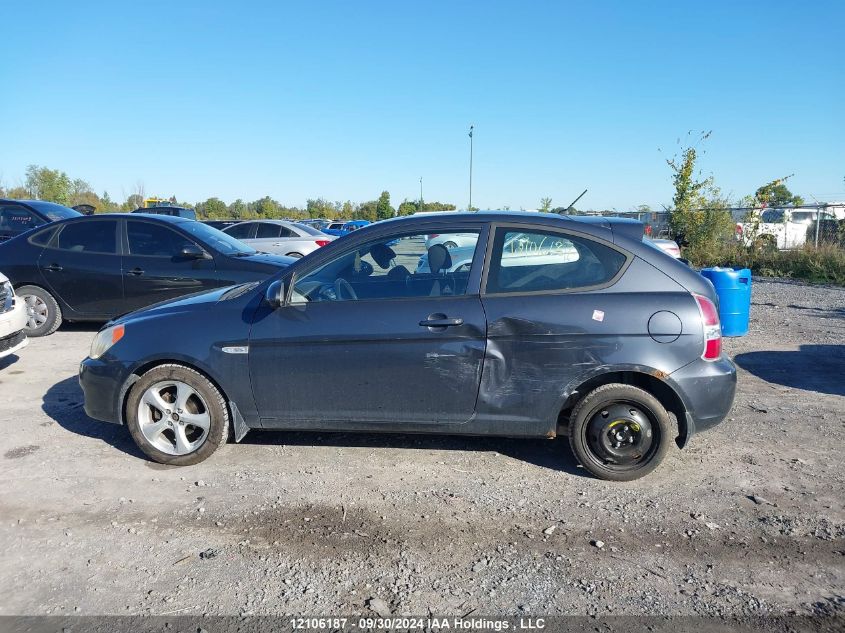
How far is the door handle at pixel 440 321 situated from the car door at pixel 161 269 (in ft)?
16.3

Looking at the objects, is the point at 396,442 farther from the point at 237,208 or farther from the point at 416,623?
the point at 237,208

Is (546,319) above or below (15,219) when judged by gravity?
below

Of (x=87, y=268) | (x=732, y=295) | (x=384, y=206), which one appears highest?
(x=384, y=206)

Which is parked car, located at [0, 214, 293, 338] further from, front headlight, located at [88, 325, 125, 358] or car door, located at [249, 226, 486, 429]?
car door, located at [249, 226, 486, 429]

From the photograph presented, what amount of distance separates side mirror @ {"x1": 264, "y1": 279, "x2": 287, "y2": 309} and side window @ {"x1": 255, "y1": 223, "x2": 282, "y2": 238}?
44.8 feet

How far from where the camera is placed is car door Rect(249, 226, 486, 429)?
163 inches

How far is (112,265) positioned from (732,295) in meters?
7.86

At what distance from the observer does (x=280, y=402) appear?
4367 millimetres

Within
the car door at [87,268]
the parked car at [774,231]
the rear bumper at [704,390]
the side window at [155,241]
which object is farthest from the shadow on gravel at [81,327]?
the parked car at [774,231]

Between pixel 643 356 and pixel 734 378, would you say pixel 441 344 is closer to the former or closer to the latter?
pixel 643 356

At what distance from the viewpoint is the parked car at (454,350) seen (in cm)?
406

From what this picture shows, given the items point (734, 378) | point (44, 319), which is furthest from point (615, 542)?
point (44, 319)

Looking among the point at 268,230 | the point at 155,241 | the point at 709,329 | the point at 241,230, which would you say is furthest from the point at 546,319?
the point at 241,230

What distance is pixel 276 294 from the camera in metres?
4.27
